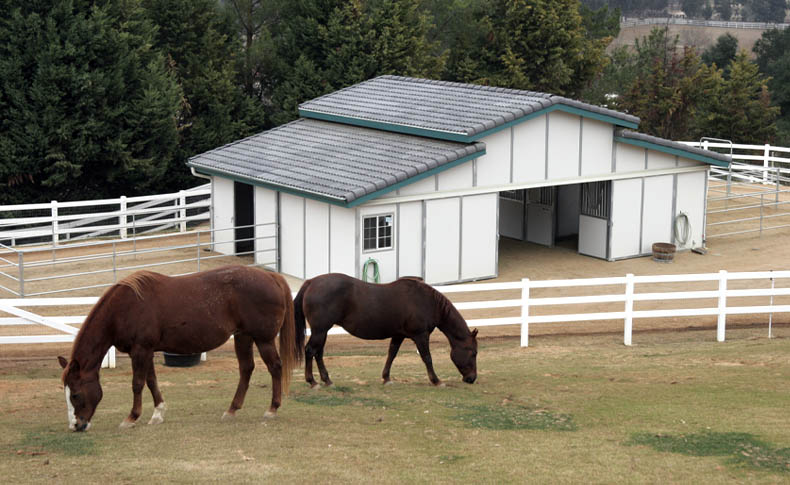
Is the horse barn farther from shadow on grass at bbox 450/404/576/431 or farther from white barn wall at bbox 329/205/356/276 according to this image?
shadow on grass at bbox 450/404/576/431

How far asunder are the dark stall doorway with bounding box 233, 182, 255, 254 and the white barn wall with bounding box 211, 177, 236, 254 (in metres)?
0.12

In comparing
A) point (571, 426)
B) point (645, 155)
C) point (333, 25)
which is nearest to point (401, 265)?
point (645, 155)

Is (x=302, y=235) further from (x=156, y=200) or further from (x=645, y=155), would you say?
(x=645, y=155)

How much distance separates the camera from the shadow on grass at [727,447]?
1000cm

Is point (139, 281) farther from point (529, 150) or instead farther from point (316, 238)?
point (529, 150)

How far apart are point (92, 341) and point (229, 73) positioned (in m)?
31.0

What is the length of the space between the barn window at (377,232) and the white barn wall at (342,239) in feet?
0.96

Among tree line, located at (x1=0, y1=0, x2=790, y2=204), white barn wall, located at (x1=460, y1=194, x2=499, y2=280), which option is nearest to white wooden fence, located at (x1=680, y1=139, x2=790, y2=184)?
tree line, located at (x1=0, y1=0, x2=790, y2=204)

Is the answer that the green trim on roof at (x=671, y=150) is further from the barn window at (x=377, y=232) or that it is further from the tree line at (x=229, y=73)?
the tree line at (x=229, y=73)

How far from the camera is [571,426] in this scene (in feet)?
37.6

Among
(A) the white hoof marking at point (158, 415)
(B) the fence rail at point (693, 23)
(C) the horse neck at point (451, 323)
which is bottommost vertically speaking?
(A) the white hoof marking at point (158, 415)

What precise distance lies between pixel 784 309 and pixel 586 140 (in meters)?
7.65

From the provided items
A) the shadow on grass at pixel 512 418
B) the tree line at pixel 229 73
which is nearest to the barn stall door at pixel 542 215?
the tree line at pixel 229 73

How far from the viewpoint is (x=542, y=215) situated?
89.2ft
